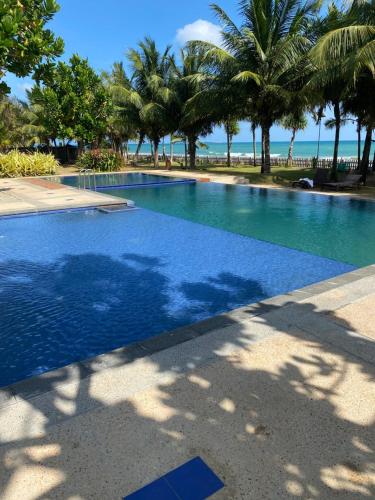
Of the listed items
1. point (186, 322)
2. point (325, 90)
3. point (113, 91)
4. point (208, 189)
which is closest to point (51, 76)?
point (186, 322)

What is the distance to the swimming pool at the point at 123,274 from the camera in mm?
5109

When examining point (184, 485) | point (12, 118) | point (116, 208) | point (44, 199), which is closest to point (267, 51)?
point (116, 208)

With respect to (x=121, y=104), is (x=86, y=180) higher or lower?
lower

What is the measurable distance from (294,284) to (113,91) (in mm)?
27233

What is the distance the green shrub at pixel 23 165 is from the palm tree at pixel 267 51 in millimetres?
13427

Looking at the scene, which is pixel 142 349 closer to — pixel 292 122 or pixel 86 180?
pixel 86 180

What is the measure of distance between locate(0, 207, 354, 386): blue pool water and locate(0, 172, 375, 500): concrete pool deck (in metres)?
1.16

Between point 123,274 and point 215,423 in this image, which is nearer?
point 215,423

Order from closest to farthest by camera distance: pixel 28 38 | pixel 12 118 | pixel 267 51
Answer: pixel 28 38, pixel 267 51, pixel 12 118

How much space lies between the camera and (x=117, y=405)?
3.19 metres

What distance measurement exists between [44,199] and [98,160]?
1352cm

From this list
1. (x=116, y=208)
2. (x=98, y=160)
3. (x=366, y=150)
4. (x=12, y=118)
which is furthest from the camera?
(x=12, y=118)

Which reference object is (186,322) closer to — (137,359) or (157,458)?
(137,359)

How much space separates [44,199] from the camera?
14906 mm
